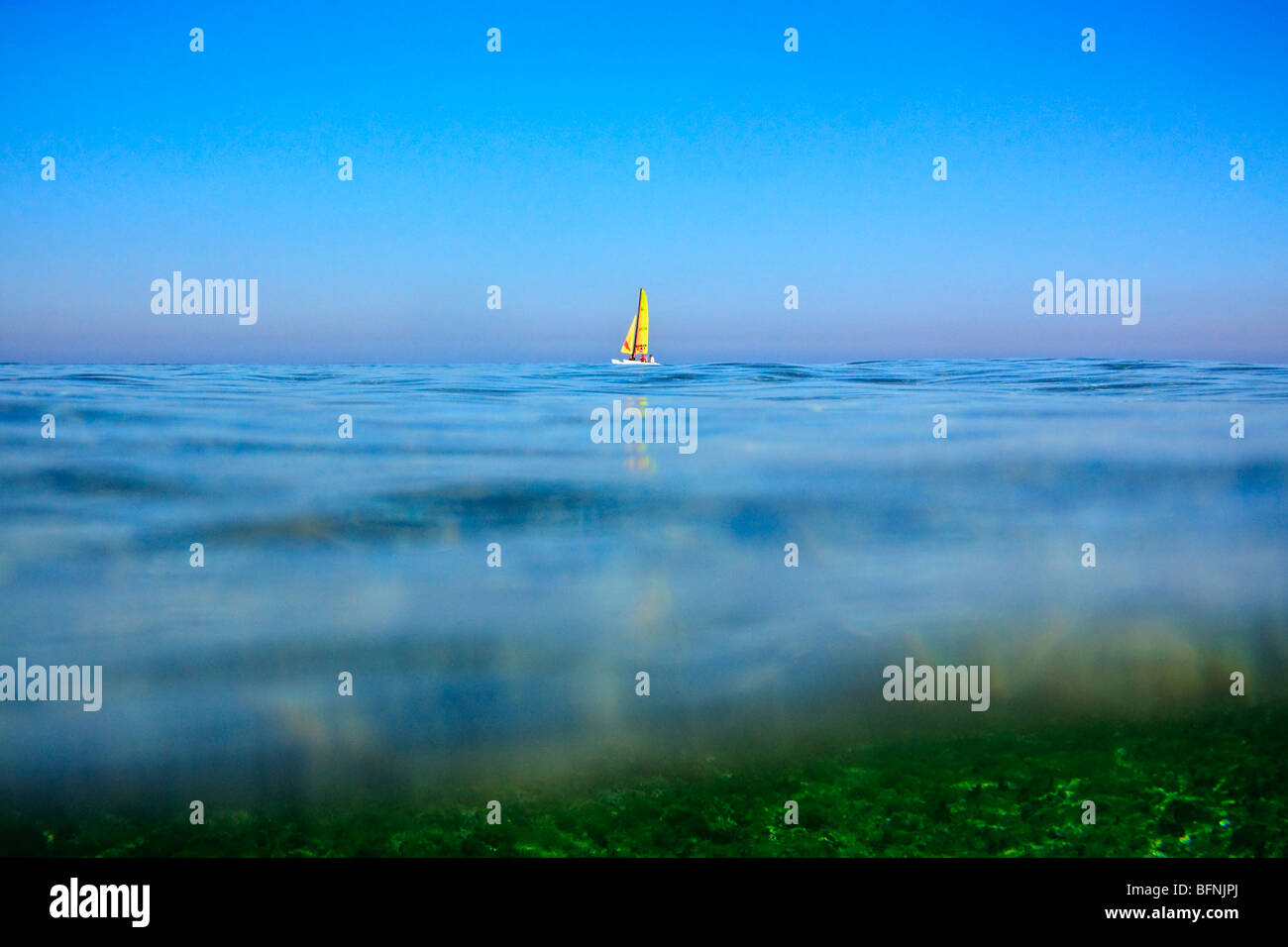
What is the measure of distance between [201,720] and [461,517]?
4.78 metres

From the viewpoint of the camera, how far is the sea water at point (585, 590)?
198 inches

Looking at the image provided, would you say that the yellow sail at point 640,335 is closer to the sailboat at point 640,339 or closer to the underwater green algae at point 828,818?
the sailboat at point 640,339

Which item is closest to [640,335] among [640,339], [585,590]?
[640,339]

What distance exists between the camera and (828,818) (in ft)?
13.5

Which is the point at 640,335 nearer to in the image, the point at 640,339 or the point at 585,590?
the point at 640,339

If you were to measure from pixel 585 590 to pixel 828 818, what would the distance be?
144 inches

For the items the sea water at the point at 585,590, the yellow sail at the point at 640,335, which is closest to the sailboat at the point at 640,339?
the yellow sail at the point at 640,335

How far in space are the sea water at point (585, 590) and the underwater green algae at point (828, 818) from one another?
1.09ft

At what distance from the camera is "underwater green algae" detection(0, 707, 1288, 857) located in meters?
3.92
